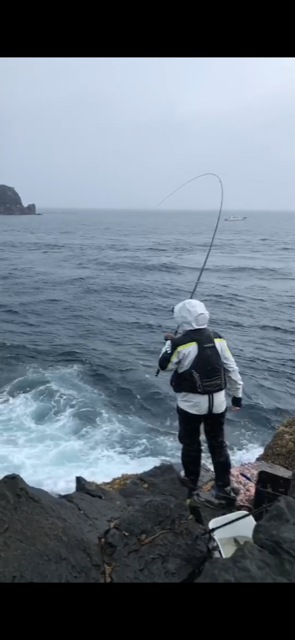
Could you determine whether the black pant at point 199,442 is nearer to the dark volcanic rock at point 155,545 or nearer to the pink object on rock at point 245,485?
the pink object on rock at point 245,485

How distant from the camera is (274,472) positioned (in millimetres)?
4648

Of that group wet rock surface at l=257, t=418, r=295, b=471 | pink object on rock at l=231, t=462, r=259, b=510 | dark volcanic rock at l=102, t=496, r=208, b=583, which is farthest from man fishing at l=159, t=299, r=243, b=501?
wet rock surface at l=257, t=418, r=295, b=471

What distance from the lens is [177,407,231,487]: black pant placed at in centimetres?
458

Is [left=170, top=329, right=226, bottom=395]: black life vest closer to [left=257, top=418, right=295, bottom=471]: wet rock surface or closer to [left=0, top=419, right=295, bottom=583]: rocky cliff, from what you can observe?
[left=0, top=419, right=295, bottom=583]: rocky cliff

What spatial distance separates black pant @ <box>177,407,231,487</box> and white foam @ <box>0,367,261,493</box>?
2.99 meters

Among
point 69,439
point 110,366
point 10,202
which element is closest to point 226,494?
point 69,439

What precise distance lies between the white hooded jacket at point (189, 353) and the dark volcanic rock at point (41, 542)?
1.49 meters

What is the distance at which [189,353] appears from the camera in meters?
4.33

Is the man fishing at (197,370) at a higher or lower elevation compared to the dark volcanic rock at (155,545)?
higher

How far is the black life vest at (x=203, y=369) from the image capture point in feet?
14.2

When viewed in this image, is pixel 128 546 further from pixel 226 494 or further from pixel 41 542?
pixel 226 494

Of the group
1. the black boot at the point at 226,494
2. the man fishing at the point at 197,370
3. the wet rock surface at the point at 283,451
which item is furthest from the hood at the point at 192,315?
the wet rock surface at the point at 283,451

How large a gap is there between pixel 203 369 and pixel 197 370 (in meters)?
0.06
